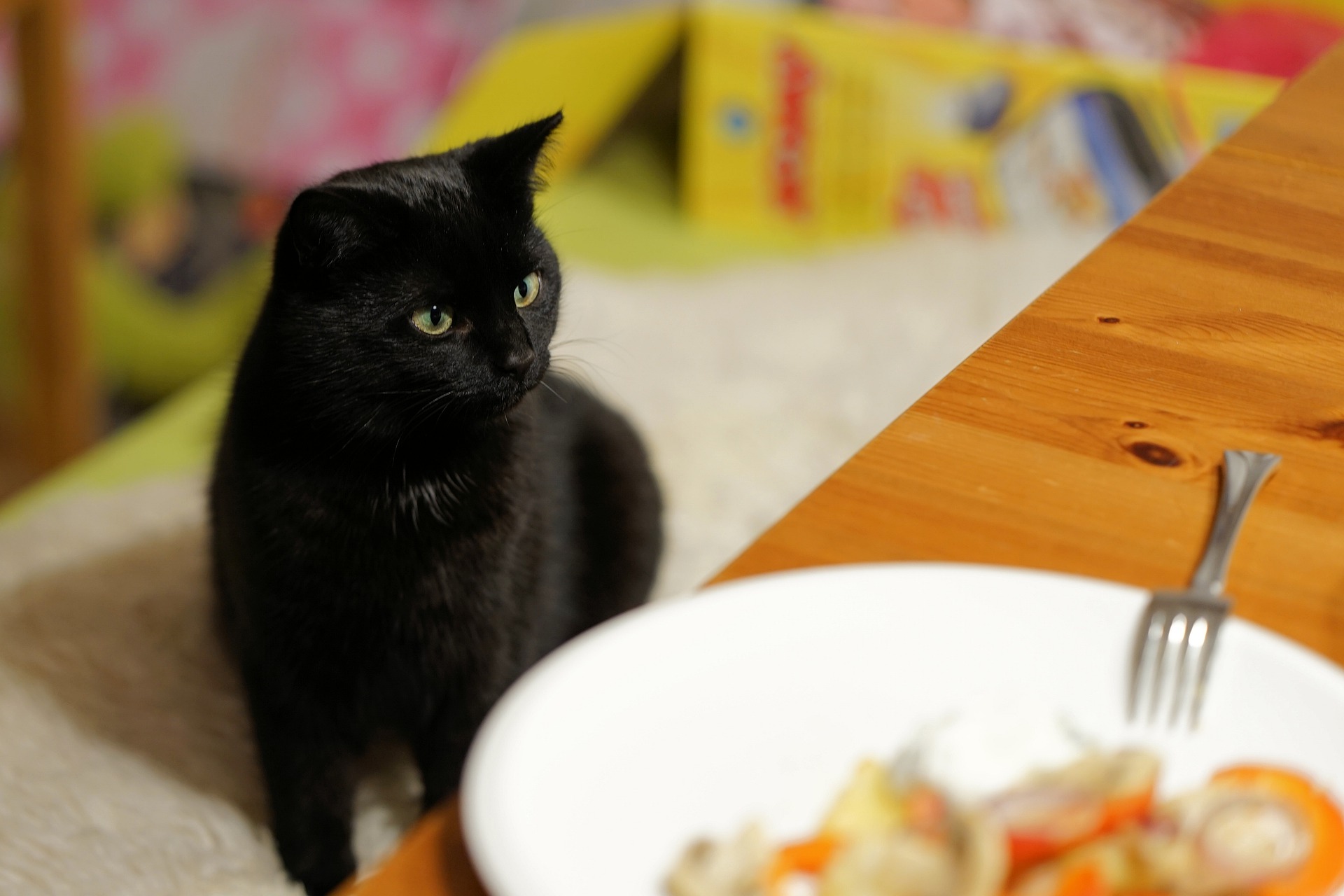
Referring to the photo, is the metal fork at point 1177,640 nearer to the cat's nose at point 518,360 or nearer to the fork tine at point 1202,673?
the fork tine at point 1202,673

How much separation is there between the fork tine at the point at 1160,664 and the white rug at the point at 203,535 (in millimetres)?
598

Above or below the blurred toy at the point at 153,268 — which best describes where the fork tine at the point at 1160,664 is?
above

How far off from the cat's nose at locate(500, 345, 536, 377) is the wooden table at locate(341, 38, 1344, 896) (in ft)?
0.78

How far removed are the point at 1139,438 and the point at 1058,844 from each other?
7.3 inches

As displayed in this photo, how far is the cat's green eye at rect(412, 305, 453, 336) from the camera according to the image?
24.6 inches

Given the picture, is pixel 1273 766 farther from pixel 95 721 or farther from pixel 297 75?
pixel 297 75

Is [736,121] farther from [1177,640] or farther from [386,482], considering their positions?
[1177,640]

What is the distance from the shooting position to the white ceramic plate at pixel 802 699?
0.30 meters

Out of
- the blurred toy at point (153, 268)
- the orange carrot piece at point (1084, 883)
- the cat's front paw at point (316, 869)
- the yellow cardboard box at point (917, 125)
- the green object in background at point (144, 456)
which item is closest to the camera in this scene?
the orange carrot piece at point (1084, 883)

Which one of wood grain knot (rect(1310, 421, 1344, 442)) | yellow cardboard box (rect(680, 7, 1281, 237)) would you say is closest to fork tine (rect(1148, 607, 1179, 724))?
wood grain knot (rect(1310, 421, 1344, 442))

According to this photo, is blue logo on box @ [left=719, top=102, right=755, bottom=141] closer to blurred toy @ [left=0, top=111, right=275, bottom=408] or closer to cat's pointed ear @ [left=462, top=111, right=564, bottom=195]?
blurred toy @ [left=0, top=111, right=275, bottom=408]

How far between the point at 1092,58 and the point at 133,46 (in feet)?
5.22

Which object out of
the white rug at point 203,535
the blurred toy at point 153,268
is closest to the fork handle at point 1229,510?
the white rug at point 203,535

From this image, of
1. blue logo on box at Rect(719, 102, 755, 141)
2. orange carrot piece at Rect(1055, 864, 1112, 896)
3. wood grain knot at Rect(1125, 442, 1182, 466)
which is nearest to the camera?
orange carrot piece at Rect(1055, 864, 1112, 896)
